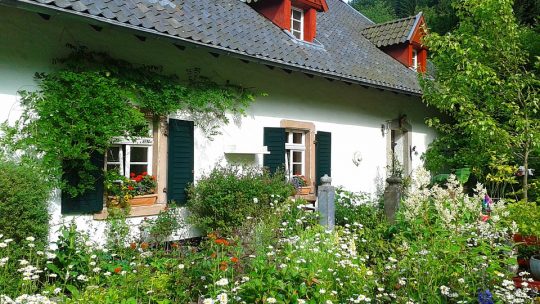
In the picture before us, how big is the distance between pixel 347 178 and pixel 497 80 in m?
3.59

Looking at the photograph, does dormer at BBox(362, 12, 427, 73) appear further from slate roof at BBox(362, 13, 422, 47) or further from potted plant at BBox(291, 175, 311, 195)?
potted plant at BBox(291, 175, 311, 195)

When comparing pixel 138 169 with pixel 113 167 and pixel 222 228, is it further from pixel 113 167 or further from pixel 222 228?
pixel 222 228

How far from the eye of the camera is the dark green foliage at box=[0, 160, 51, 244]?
439 centimetres

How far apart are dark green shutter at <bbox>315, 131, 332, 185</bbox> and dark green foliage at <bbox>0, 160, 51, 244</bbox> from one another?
5.36m

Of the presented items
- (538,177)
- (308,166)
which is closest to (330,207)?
(308,166)

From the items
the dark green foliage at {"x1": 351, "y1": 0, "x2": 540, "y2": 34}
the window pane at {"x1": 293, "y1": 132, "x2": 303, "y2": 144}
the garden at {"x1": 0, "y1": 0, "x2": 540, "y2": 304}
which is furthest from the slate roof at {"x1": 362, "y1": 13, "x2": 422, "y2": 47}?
the window pane at {"x1": 293, "y1": 132, "x2": 303, "y2": 144}

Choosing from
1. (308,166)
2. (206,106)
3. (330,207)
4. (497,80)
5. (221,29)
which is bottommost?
(330,207)

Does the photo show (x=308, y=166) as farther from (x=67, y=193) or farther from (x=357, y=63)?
(x=67, y=193)

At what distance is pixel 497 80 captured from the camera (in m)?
8.42

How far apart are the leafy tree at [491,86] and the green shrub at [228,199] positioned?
438 cm

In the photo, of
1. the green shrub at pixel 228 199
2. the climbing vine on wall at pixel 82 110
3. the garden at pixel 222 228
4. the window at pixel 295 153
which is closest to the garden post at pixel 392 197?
the garden at pixel 222 228

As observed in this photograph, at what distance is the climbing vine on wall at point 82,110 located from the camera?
5.10 m

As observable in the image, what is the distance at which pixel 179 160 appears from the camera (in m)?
6.66

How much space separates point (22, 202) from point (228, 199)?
2615mm
